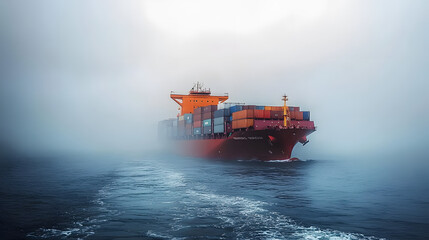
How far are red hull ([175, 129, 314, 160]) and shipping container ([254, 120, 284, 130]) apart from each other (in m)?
1.91

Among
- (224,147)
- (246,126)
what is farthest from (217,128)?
(246,126)

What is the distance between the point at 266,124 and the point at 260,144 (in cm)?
348

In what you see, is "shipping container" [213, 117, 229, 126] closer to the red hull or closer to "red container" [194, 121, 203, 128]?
the red hull

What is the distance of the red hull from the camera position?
50.4 metres

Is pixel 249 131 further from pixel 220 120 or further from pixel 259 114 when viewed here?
pixel 220 120

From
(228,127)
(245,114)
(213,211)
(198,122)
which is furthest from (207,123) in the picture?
(213,211)

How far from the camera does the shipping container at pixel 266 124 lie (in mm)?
52469

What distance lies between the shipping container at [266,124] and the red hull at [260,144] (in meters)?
1.91

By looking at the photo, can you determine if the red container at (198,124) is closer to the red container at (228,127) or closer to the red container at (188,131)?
the red container at (188,131)

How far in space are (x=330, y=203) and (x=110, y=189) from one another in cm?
1791

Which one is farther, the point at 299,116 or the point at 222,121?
the point at 222,121

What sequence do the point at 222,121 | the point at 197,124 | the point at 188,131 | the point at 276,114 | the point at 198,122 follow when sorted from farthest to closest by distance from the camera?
the point at 188,131
the point at 197,124
the point at 198,122
the point at 222,121
the point at 276,114

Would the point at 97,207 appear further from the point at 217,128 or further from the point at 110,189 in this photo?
the point at 217,128

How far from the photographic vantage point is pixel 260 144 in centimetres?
5228
